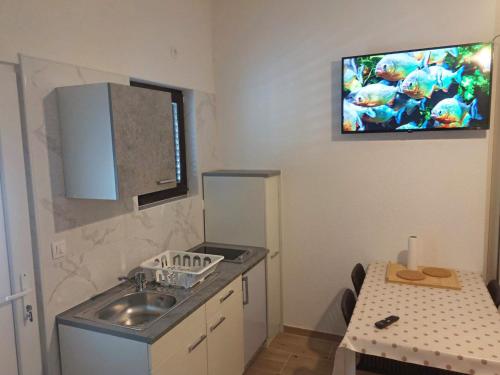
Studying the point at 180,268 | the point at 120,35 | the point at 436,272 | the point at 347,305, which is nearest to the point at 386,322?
the point at 347,305

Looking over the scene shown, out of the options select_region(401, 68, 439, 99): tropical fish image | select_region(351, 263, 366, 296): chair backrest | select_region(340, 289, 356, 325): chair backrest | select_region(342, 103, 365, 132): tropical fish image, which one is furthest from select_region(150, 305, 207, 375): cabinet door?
select_region(401, 68, 439, 99): tropical fish image

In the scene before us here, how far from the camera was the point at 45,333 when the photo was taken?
6.11 ft

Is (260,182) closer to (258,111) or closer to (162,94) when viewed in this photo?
(258,111)

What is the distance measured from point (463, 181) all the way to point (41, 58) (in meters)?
2.74

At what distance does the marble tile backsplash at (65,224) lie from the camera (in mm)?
1800

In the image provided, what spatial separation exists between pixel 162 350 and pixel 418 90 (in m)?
2.35

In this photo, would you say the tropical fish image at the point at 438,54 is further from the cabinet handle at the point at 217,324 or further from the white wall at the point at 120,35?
the cabinet handle at the point at 217,324

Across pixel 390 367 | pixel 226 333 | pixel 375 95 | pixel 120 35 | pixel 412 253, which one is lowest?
pixel 390 367

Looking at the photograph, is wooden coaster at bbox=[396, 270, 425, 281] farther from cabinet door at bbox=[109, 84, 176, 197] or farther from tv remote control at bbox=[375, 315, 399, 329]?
cabinet door at bbox=[109, 84, 176, 197]

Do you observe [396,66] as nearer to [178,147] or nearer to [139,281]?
[178,147]

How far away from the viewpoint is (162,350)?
1766 mm

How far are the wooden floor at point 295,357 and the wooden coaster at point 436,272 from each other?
3.34ft

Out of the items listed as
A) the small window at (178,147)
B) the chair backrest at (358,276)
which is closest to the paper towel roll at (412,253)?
the chair backrest at (358,276)

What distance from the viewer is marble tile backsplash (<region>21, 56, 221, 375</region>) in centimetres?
180
